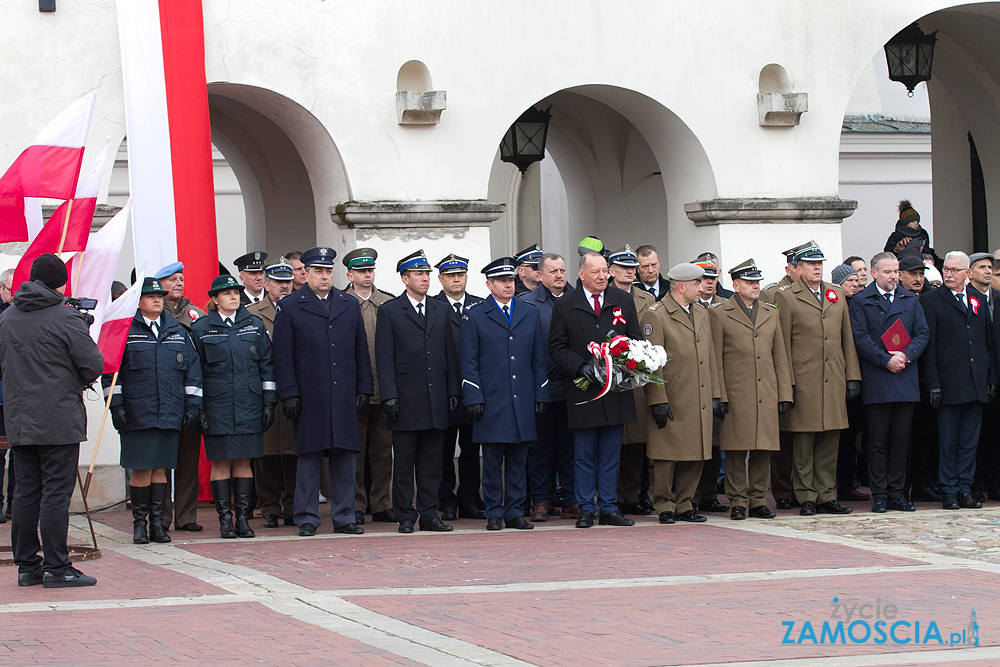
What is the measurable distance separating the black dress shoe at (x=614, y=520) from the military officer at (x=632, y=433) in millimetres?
620

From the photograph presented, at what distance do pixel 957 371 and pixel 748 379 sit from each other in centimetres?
173

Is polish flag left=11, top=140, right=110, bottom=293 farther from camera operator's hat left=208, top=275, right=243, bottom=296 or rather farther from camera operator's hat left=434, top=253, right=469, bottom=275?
camera operator's hat left=434, top=253, right=469, bottom=275

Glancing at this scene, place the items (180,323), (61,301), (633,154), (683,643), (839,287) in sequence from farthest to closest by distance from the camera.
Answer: (633,154)
(839,287)
(180,323)
(61,301)
(683,643)

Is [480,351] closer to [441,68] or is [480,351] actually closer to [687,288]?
[687,288]

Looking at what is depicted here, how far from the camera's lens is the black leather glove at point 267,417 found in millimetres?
9711

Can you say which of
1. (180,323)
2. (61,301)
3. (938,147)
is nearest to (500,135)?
(180,323)

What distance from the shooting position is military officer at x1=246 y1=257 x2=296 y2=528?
10398 mm

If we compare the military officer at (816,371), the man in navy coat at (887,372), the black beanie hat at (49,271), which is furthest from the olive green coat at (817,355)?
the black beanie hat at (49,271)

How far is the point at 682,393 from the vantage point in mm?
10273

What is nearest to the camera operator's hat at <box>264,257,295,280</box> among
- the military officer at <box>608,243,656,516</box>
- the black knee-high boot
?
the black knee-high boot

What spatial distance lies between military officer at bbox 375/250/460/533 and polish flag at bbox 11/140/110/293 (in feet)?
6.78

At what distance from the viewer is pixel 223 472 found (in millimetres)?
9750

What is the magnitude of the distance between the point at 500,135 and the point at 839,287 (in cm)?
348

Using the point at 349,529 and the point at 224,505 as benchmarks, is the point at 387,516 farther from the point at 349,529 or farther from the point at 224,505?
the point at 224,505
